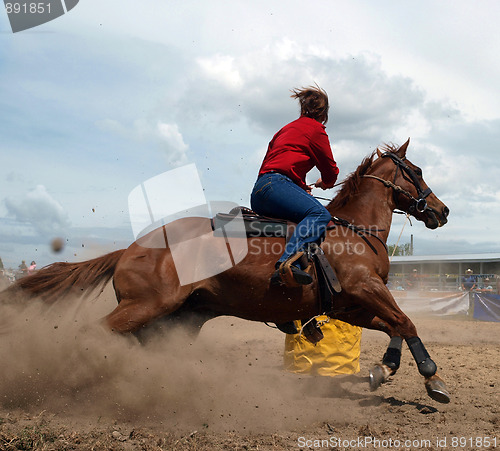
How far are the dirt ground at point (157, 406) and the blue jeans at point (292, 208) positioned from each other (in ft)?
5.27

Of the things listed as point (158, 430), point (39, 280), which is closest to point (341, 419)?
point (158, 430)

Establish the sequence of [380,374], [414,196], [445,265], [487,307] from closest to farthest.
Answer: [380,374] → [414,196] → [487,307] → [445,265]

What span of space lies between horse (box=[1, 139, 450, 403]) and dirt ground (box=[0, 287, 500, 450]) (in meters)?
0.26

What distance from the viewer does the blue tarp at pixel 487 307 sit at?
52.2ft

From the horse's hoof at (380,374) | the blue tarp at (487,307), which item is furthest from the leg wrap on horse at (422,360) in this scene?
the blue tarp at (487,307)

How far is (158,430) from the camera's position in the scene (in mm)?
4238

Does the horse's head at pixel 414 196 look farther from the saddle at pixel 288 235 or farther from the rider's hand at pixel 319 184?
the saddle at pixel 288 235

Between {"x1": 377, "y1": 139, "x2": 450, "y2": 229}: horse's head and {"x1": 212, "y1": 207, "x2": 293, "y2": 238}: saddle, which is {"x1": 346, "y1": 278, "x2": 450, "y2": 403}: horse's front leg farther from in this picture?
{"x1": 377, "y1": 139, "x2": 450, "y2": 229}: horse's head

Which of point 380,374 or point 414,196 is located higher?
point 414,196

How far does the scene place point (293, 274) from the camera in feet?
14.4

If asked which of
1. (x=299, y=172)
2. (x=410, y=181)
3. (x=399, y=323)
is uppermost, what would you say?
(x=299, y=172)

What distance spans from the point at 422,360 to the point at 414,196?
1920 mm

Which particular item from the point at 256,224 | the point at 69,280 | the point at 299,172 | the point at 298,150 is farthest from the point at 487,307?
the point at 69,280

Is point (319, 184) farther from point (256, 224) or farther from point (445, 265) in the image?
point (445, 265)
